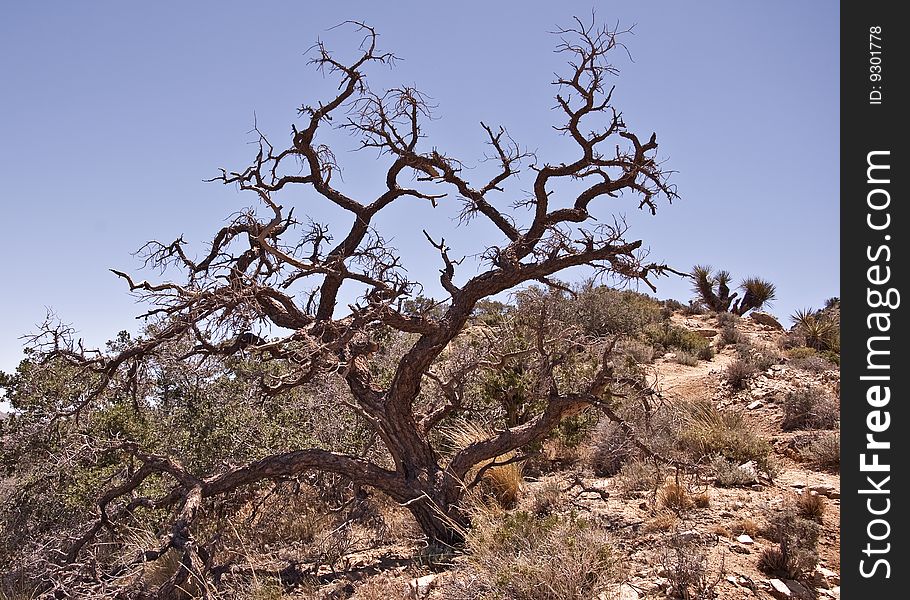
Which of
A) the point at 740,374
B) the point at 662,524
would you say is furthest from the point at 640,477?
the point at 740,374

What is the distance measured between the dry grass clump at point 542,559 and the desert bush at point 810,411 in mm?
6228

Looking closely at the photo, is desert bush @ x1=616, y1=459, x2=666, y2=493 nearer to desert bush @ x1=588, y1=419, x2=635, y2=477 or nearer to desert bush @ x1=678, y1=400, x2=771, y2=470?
desert bush @ x1=588, y1=419, x2=635, y2=477

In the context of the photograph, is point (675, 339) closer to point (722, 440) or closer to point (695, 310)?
point (695, 310)

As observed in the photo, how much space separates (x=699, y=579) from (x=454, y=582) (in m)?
1.85

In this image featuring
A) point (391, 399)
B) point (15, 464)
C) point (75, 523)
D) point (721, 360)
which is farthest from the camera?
point (721, 360)

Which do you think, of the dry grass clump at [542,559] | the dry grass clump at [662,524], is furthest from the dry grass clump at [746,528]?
the dry grass clump at [542,559]

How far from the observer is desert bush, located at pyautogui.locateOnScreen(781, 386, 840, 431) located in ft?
32.2

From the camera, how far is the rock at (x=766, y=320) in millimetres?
24328

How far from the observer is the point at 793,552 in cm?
502

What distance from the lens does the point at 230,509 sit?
6.90 m

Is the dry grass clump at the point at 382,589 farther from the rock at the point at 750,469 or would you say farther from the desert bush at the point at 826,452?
the desert bush at the point at 826,452

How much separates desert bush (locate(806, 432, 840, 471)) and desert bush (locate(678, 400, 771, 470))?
0.55 meters
